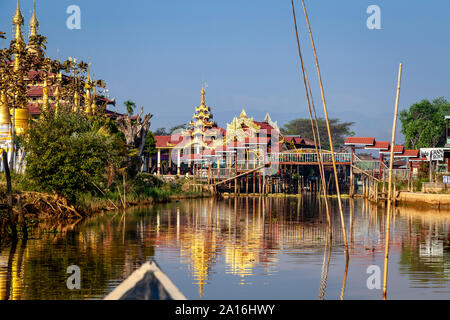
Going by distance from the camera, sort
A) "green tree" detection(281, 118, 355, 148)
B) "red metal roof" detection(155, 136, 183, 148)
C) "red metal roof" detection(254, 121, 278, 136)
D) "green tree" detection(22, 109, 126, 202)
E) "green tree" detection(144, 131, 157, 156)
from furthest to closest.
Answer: "green tree" detection(281, 118, 355, 148) → "red metal roof" detection(155, 136, 183, 148) → "green tree" detection(144, 131, 157, 156) → "red metal roof" detection(254, 121, 278, 136) → "green tree" detection(22, 109, 126, 202)

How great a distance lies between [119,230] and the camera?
80.2ft

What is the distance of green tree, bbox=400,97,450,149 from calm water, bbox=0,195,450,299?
43.7m

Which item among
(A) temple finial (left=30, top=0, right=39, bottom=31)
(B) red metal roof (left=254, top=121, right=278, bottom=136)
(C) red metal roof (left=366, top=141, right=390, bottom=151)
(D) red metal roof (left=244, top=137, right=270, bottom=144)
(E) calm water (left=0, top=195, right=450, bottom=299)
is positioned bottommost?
(E) calm water (left=0, top=195, right=450, bottom=299)

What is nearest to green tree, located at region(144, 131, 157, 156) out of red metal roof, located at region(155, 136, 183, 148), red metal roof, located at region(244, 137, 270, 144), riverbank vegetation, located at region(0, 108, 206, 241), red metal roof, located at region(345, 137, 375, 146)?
red metal roof, located at region(155, 136, 183, 148)

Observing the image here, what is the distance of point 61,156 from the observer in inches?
1097

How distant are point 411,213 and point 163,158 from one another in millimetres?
47176

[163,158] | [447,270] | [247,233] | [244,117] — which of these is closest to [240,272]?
[447,270]

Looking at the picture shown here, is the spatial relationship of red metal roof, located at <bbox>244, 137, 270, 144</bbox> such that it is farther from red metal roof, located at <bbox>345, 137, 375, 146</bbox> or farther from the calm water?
the calm water

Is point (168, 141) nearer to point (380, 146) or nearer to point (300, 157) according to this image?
point (300, 157)

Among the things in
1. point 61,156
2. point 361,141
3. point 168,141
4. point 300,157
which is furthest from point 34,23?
point 61,156

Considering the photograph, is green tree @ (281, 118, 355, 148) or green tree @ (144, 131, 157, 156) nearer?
green tree @ (144, 131, 157, 156)

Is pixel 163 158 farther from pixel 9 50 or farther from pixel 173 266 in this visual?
pixel 173 266

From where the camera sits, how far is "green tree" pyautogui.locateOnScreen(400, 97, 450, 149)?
70.7 metres

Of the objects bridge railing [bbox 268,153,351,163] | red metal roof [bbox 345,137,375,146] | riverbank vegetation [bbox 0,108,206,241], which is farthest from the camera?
bridge railing [bbox 268,153,351,163]
